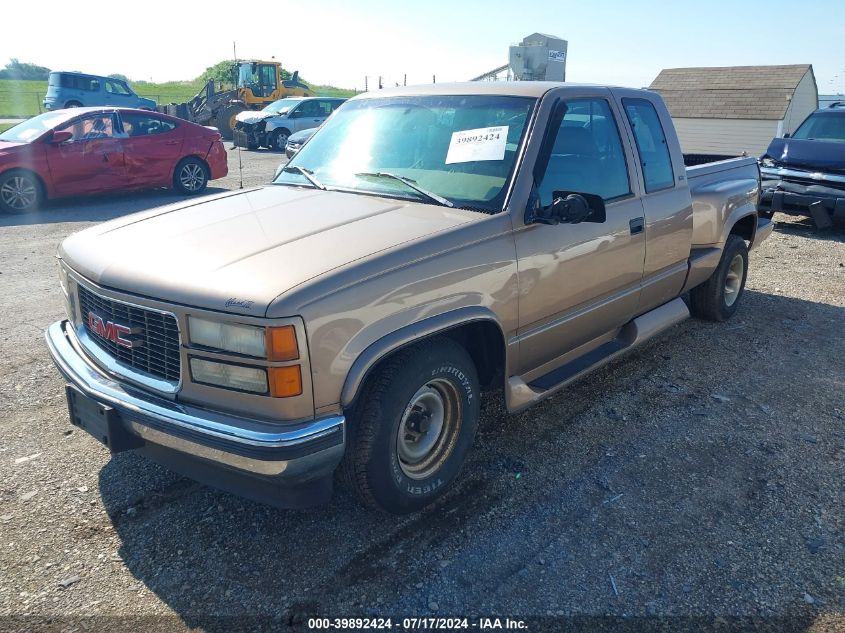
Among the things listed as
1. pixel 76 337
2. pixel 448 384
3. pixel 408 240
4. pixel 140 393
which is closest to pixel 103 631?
pixel 140 393

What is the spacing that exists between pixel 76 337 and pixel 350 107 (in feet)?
7.44

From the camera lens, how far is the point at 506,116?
377 cm

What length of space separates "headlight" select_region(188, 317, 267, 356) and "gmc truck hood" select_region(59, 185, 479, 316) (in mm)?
75

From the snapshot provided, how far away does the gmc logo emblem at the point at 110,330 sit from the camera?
116 inches

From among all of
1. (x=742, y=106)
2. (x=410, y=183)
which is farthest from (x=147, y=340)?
(x=742, y=106)

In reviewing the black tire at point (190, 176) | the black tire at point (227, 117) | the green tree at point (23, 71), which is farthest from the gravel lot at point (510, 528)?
the green tree at point (23, 71)

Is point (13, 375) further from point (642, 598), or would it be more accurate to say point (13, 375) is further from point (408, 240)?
point (642, 598)

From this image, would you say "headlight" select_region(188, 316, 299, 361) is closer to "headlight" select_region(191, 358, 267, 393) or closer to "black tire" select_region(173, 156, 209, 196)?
"headlight" select_region(191, 358, 267, 393)

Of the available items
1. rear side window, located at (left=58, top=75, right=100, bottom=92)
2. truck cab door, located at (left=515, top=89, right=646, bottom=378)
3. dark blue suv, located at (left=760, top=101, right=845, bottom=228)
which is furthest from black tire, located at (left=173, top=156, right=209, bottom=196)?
rear side window, located at (left=58, top=75, right=100, bottom=92)

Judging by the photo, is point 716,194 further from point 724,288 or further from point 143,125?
point 143,125

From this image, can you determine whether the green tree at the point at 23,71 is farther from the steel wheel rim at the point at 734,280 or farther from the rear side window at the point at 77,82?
the steel wheel rim at the point at 734,280

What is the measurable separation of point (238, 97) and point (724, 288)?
26729mm

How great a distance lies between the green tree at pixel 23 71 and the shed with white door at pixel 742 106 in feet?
267

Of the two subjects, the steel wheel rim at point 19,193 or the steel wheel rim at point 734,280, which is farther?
the steel wheel rim at point 19,193
